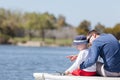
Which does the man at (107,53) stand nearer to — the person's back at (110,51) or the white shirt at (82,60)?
the person's back at (110,51)

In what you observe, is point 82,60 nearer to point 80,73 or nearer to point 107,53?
point 80,73

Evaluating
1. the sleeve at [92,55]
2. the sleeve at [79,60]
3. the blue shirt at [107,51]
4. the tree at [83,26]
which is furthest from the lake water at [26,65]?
the tree at [83,26]

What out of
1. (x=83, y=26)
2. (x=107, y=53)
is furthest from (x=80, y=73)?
(x=83, y=26)

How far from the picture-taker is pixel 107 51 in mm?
13930

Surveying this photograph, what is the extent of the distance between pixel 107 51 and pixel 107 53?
0.05 metres

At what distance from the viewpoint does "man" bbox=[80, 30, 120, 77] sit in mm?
13875

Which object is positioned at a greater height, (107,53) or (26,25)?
(107,53)

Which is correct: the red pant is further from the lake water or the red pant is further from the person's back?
the lake water

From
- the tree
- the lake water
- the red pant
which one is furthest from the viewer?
the tree

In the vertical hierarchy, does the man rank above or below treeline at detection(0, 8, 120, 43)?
above

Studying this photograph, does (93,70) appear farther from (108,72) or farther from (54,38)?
(54,38)

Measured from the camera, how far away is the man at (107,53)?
45.5 ft

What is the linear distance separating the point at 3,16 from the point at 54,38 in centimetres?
1305

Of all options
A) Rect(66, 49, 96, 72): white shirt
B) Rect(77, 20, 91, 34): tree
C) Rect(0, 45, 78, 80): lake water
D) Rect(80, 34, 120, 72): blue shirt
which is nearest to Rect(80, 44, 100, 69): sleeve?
Rect(80, 34, 120, 72): blue shirt
